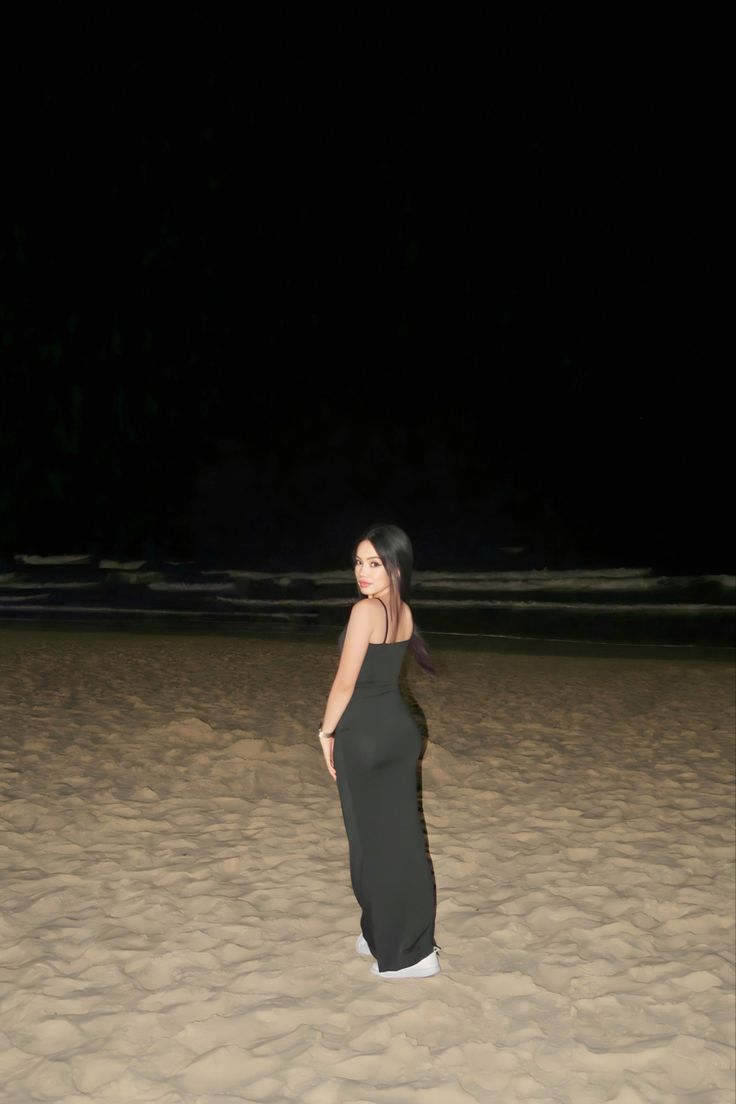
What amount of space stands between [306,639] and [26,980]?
835 centimetres

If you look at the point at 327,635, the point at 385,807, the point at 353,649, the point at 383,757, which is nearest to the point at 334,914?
the point at 385,807

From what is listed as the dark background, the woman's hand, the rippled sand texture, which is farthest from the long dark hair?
the dark background

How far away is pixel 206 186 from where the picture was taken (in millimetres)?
16938

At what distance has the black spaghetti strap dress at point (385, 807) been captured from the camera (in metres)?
2.87

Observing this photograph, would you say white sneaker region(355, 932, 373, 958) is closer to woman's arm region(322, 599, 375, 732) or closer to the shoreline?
woman's arm region(322, 599, 375, 732)

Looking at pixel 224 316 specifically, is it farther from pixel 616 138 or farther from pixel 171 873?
pixel 171 873

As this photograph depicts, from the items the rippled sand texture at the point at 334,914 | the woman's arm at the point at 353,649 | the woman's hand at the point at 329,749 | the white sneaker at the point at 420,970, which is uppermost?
the woman's arm at the point at 353,649

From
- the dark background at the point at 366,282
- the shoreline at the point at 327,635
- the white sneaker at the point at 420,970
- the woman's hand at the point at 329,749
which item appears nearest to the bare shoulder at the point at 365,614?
the woman's hand at the point at 329,749

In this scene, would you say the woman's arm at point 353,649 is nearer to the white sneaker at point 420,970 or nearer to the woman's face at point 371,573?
the woman's face at point 371,573

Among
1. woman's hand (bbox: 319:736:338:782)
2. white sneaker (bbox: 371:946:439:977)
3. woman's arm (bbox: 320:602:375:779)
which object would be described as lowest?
white sneaker (bbox: 371:946:439:977)

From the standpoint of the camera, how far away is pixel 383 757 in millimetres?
2895

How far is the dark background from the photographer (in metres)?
14.9

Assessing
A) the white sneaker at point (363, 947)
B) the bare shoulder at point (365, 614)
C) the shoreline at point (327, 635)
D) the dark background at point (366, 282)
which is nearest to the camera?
the bare shoulder at point (365, 614)

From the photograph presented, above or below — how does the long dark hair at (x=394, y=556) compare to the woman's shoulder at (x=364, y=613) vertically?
above
